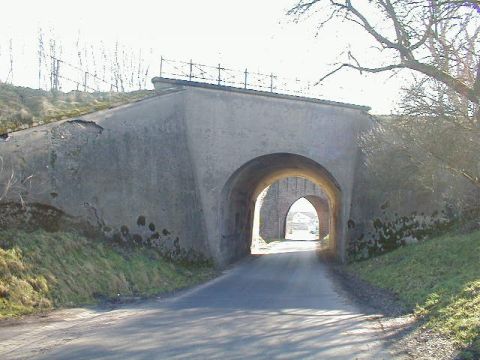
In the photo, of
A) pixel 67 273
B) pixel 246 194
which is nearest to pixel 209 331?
pixel 67 273

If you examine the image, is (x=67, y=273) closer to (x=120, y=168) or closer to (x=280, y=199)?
(x=120, y=168)

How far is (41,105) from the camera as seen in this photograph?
1945 centimetres

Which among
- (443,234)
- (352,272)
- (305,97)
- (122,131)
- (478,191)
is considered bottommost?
(352,272)

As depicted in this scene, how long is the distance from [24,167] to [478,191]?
14.2 m

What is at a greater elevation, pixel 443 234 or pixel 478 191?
pixel 478 191

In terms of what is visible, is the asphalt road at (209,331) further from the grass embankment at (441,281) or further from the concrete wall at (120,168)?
the concrete wall at (120,168)

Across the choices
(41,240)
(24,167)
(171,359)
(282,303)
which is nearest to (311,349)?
(171,359)

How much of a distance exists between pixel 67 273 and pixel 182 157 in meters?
8.48

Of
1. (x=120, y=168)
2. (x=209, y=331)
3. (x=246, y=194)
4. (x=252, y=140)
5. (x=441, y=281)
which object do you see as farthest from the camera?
(x=246, y=194)

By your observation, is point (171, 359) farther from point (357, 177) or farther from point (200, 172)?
point (357, 177)

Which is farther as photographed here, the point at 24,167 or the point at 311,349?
the point at 24,167

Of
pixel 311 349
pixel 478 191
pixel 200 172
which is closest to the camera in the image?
pixel 311 349

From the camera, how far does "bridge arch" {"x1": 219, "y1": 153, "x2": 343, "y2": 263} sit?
70.5ft

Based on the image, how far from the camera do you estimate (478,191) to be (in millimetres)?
17562
